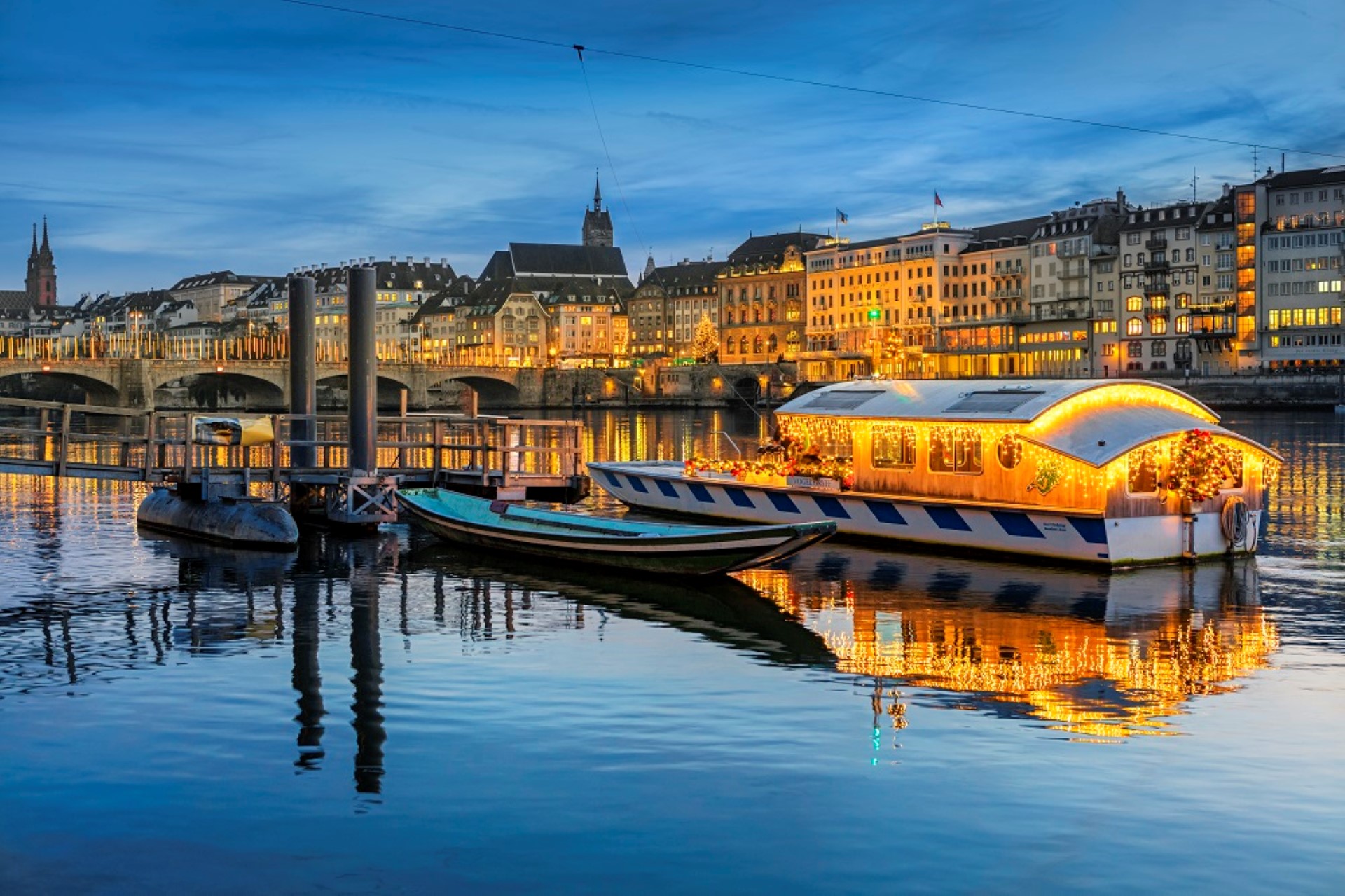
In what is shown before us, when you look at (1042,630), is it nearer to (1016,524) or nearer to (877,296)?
(1016,524)

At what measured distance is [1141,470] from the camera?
28.5 metres

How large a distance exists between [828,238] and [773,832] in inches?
7207

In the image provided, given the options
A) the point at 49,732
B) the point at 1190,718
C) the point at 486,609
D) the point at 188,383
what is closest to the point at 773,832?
the point at 1190,718

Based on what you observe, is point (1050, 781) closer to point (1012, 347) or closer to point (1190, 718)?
point (1190, 718)

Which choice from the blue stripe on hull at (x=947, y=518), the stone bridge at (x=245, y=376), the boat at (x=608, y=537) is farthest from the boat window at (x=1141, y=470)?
the stone bridge at (x=245, y=376)

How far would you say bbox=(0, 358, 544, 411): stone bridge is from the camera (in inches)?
4990

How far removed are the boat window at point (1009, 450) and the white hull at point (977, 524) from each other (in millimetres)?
928

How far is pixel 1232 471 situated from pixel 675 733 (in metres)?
17.2

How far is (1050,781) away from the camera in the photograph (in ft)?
46.0

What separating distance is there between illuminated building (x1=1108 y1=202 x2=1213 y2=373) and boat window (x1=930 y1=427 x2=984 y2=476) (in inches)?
4439

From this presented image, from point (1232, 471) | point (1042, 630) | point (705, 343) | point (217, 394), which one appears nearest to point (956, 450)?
point (1232, 471)

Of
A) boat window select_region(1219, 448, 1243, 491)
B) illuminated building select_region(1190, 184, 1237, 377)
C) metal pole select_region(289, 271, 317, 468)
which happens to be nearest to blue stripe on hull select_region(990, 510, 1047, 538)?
boat window select_region(1219, 448, 1243, 491)

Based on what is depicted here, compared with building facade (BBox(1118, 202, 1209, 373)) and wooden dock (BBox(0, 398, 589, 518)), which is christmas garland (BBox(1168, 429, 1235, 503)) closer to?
wooden dock (BBox(0, 398, 589, 518))

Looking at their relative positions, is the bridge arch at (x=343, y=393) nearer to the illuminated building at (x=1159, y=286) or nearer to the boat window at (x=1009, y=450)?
the illuminated building at (x=1159, y=286)
